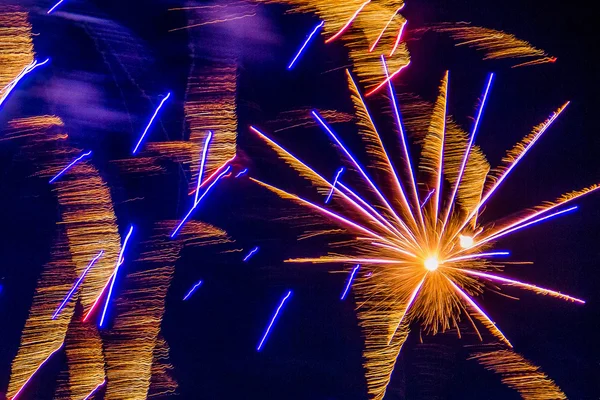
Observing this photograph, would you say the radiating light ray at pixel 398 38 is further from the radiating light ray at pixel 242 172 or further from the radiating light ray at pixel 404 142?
the radiating light ray at pixel 242 172

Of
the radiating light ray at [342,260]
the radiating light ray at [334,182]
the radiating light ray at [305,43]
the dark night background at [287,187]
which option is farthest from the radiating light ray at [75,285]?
the radiating light ray at [305,43]

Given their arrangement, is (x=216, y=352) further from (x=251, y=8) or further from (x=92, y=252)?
(x=251, y=8)

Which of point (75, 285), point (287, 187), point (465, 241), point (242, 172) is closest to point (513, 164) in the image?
point (465, 241)

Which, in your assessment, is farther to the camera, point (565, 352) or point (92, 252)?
point (565, 352)

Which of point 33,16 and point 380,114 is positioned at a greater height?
point 33,16

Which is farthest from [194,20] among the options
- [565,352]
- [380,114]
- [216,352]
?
[565,352]

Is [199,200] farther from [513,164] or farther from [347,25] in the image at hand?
[513,164]
